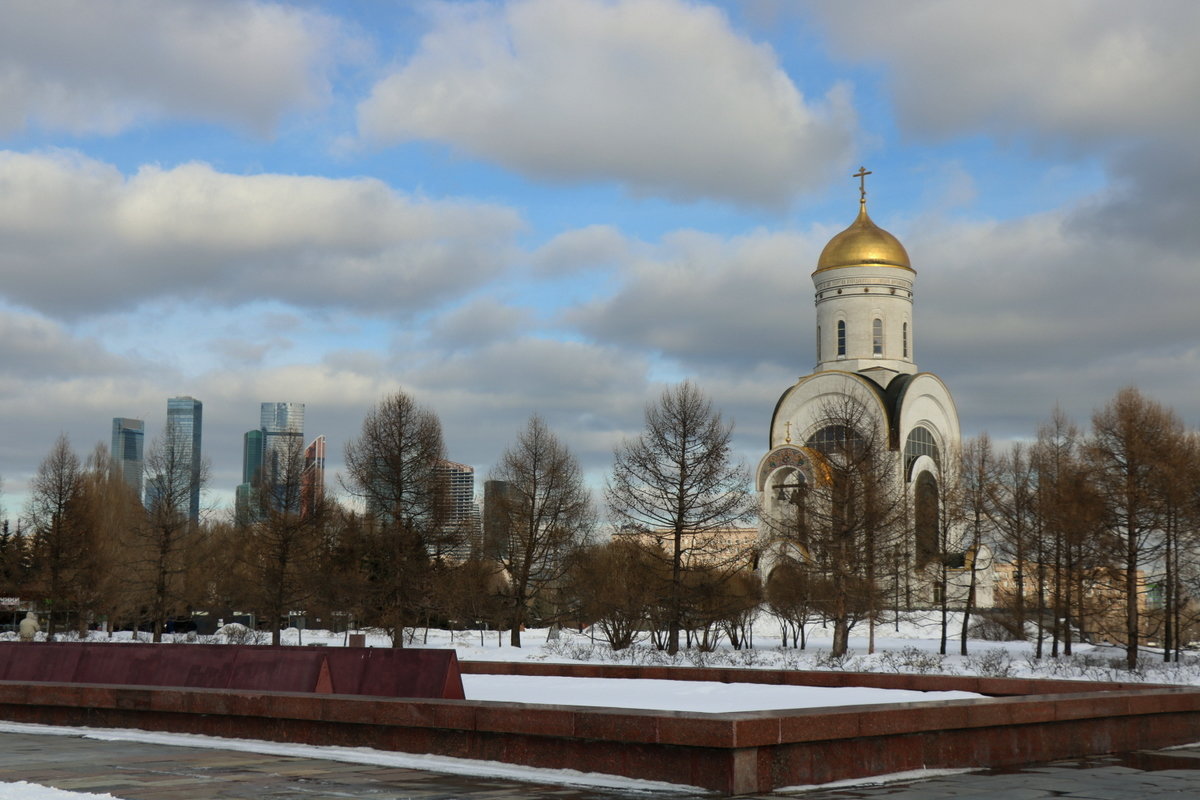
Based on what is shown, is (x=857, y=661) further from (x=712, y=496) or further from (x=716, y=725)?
(x=716, y=725)

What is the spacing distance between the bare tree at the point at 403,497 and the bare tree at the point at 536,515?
Result: 131 inches

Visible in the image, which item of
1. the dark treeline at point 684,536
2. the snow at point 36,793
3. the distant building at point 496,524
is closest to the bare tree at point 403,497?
the dark treeline at point 684,536

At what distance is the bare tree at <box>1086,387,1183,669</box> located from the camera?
2981 cm

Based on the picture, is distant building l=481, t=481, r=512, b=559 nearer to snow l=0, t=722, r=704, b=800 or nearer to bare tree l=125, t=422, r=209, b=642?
bare tree l=125, t=422, r=209, b=642

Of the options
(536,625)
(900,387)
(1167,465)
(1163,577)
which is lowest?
(536,625)

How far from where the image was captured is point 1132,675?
84.4 feet

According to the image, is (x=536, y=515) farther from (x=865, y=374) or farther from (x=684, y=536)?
(x=865, y=374)

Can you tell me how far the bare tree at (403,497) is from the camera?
35.1 m

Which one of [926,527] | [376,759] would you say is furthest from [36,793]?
[926,527]

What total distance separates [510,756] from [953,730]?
3713 millimetres

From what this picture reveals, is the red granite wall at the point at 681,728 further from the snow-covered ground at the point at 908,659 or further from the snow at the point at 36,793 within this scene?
the snow-covered ground at the point at 908,659

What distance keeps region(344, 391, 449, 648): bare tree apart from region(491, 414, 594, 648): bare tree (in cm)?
333

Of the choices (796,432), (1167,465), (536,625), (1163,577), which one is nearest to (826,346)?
(796,432)

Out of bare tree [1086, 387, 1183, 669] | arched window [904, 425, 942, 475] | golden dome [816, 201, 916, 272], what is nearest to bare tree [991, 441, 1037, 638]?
bare tree [1086, 387, 1183, 669]
